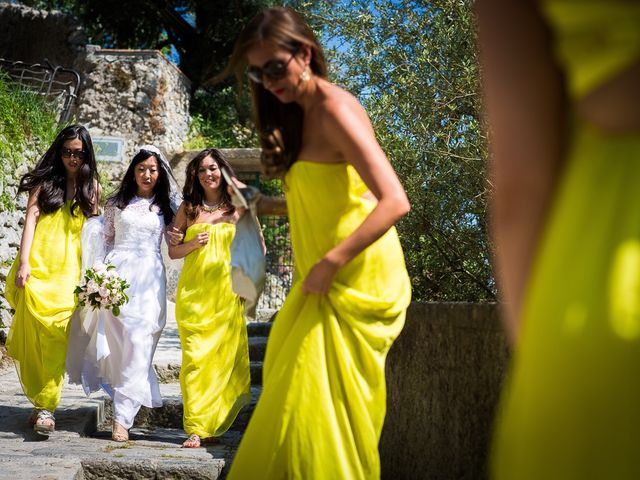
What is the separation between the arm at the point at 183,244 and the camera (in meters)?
6.60

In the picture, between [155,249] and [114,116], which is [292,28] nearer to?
[155,249]

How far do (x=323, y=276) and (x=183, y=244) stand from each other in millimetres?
4093

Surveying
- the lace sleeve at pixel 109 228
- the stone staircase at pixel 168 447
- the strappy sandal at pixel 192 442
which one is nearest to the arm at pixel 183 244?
the lace sleeve at pixel 109 228

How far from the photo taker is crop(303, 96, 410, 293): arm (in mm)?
2666

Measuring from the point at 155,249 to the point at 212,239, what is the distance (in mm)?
Answer: 518

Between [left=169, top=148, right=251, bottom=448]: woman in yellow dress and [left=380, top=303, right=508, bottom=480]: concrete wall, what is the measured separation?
175cm

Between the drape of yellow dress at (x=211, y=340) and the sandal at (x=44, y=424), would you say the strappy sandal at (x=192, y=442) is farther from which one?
the sandal at (x=44, y=424)

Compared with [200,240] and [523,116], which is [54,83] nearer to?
[200,240]


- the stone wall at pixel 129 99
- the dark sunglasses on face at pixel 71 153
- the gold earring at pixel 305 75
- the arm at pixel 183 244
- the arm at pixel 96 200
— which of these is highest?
the stone wall at pixel 129 99

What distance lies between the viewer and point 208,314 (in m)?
6.48

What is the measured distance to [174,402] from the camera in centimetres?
701

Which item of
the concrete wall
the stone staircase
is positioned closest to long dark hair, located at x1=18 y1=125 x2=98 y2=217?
the stone staircase

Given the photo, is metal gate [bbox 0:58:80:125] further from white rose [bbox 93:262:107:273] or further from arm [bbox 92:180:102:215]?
white rose [bbox 93:262:107:273]

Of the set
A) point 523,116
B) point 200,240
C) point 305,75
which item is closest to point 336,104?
point 305,75
